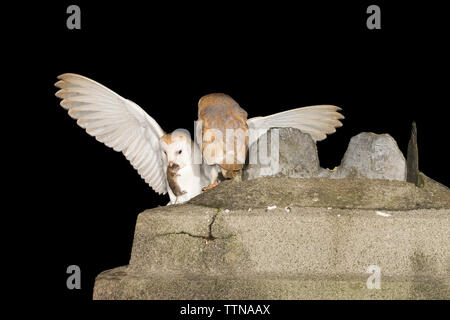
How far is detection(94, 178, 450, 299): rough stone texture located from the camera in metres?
4.51

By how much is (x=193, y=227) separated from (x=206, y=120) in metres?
0.81

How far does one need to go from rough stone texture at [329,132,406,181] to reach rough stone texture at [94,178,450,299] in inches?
12.7

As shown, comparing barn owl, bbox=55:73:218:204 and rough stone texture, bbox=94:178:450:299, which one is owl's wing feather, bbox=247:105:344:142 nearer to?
barn owl, bbox=55:73:218:204

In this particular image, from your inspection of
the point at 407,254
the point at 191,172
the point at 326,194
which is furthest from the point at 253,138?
the point at 407,254

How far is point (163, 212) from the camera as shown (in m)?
4.78

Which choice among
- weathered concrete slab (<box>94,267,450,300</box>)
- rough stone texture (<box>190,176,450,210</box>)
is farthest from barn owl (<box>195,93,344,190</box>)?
weathered concrete slab (<box>94,267,450,300</box>)

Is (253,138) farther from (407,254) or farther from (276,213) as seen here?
(407,254)

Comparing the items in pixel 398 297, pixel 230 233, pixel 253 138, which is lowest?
pixel 398 297

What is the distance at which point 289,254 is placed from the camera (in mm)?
4605

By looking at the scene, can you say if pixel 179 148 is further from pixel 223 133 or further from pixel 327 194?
pixel 327 194

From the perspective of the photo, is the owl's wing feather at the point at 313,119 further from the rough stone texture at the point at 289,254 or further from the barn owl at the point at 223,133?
the rough stone texture at the point at 289,254

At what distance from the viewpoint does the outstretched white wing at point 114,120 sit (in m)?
5.64

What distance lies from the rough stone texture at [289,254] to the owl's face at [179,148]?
31.8 inches

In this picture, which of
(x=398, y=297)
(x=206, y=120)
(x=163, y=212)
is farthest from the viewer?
(x=206, y=120)
